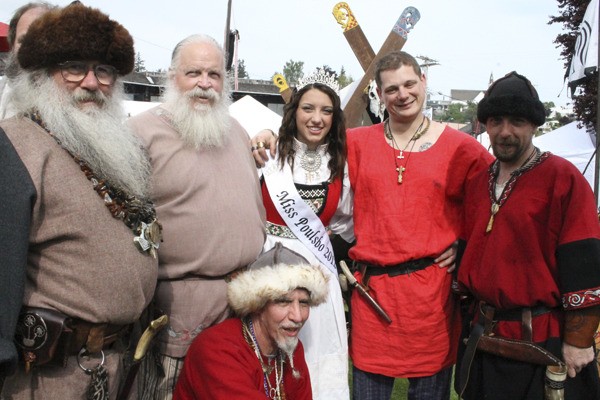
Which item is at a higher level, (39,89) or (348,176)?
(39,89)

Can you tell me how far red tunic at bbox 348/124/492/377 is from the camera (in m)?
2.82

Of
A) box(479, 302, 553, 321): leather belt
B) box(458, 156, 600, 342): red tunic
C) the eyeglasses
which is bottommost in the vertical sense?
box(479, 302, 553, 321): leather belt

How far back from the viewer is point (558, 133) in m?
10.2

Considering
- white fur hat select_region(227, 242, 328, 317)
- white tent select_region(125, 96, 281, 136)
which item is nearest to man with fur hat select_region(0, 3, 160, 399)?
white fur hat select_region(227, 242, 328, 317)

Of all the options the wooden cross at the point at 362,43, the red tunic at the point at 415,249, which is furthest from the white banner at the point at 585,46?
the red tunic at the point at 415,249

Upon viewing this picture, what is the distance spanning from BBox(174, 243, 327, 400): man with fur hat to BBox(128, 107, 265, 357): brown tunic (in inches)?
3.2

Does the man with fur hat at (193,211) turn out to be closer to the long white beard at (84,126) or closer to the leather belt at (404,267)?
the long white beard at (84,126)

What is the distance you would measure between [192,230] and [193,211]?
0.27 ft

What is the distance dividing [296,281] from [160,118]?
0.96m

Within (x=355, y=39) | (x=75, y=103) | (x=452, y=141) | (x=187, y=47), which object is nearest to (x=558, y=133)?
(x=355, y=39)

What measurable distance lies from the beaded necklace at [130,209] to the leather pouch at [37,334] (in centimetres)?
37

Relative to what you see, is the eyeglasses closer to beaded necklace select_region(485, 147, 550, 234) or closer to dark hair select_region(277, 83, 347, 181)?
dark hair select_region(277, 83, 347, 181)

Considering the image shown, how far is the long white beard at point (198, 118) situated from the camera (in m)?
2.57

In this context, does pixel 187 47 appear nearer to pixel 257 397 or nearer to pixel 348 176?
pixel 348 176
